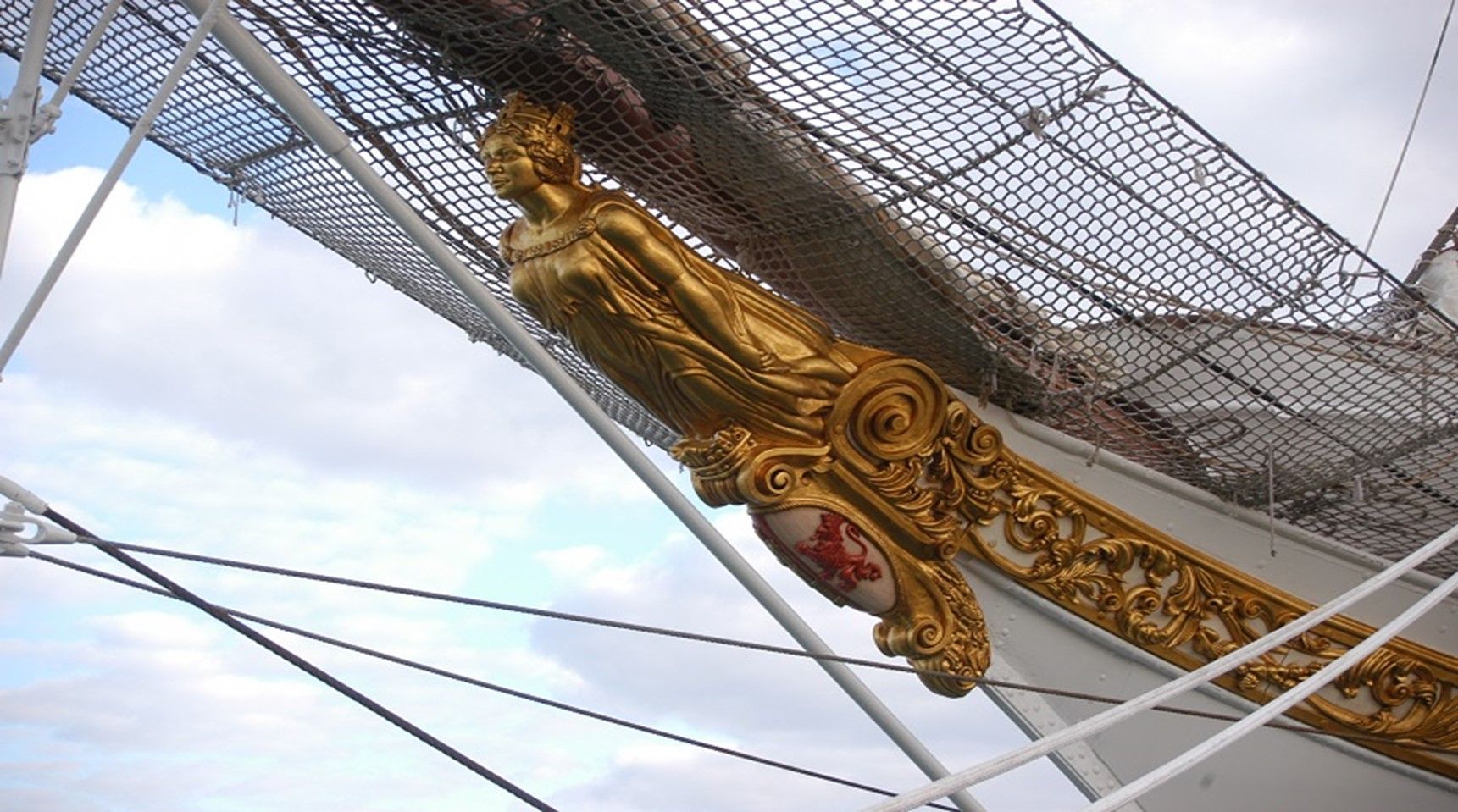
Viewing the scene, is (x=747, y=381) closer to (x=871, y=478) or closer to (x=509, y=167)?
(x=871, y=478)

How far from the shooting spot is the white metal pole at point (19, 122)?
203cm

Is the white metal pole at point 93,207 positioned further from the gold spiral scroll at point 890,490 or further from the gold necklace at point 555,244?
the gold spiral scroll at point 890,490

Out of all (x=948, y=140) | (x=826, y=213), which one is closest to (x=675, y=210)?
(x=826, y=213)

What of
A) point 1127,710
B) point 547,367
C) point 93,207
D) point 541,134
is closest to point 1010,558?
point 1127,710

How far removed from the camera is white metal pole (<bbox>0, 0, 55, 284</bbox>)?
2.03m

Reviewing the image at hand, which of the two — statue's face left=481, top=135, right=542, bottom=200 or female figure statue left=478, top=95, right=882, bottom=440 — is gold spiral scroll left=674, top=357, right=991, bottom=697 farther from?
statue's face left=481, top=135, right=542, bottom=200

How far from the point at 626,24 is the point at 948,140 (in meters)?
0.53

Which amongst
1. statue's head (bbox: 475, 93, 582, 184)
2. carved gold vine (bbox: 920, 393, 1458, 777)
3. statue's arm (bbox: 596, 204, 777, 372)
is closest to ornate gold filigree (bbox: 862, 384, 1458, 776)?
carved gold vine (bbox: 920, 393, 1458, 777)

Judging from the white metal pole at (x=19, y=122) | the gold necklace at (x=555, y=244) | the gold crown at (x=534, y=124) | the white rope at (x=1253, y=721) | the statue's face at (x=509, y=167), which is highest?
the gold crown at (x=534, y=124)

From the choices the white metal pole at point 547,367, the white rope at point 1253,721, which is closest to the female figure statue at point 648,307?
the white metal pole at point 547,367

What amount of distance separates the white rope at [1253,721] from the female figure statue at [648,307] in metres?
0.75

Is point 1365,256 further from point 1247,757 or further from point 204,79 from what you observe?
point 204,79

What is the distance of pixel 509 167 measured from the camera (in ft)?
8.36

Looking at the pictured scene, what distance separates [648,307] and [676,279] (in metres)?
0.06
